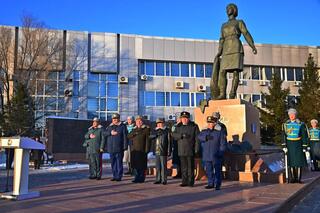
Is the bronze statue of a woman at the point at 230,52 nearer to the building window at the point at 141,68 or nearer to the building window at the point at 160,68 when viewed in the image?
the building window at the point at 141,68

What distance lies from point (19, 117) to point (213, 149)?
21.2 meters

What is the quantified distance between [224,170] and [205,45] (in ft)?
106

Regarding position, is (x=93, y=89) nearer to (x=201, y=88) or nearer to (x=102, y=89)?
(x=102, y=89)

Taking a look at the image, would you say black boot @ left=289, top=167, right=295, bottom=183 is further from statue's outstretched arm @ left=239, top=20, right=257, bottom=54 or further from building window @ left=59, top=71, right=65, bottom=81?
building window @ left=59, top=71, right=65, bottom=81

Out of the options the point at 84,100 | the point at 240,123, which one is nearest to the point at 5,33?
the point at 84,100

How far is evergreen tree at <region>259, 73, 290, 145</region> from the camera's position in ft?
103

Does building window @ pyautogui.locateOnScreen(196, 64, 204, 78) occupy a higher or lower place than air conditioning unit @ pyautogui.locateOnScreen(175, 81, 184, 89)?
higher

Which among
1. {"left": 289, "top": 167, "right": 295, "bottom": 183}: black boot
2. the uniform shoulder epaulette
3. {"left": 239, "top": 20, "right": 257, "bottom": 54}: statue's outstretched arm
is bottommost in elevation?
{"left": 289, "top": 167, "right": 295, "bottom": 183}: black boot

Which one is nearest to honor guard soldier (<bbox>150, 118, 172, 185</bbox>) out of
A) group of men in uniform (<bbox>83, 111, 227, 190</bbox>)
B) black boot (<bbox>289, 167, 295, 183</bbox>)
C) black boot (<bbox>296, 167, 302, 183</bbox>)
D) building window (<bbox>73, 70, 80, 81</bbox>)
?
group of men in uniform (<bbox>83, 111, 227, 190</bbox>)

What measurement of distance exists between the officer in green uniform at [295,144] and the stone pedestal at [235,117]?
169 centimetres

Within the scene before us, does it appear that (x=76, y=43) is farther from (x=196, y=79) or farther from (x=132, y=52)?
(x=196, y=79)

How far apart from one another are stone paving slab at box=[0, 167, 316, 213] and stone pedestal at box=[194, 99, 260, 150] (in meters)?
2.55

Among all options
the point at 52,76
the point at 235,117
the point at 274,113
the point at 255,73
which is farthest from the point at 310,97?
the point at 235,117

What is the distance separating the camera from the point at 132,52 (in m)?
40.0
